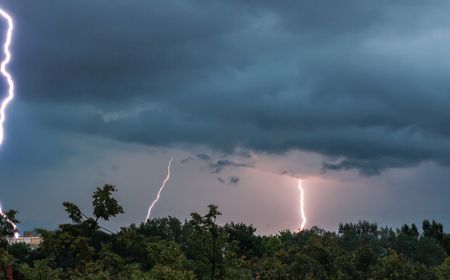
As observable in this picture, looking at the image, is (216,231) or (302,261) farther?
(302,261)

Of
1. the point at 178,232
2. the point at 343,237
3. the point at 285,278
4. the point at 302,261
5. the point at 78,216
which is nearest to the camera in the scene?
the point at 78,216

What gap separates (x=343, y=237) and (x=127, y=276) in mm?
74409

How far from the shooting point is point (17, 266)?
1797cm

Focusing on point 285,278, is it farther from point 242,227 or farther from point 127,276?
point 242,227

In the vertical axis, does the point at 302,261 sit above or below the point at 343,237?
below

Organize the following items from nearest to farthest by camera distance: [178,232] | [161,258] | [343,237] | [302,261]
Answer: [161,258] → [302,261] → [343,237] → [178,232]

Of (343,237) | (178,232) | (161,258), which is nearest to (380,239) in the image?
(343,237)

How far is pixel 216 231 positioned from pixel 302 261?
6.46 m

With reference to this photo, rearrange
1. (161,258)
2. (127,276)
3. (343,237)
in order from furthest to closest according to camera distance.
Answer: (343,237)
(161,258)
(127,276)

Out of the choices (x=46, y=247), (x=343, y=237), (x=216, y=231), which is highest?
(x=343, y=237)

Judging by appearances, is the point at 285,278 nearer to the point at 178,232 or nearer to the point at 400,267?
the point at 400,267

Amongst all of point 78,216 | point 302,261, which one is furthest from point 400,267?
point 78,216

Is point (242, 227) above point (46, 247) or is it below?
above

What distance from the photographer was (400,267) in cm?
2134
